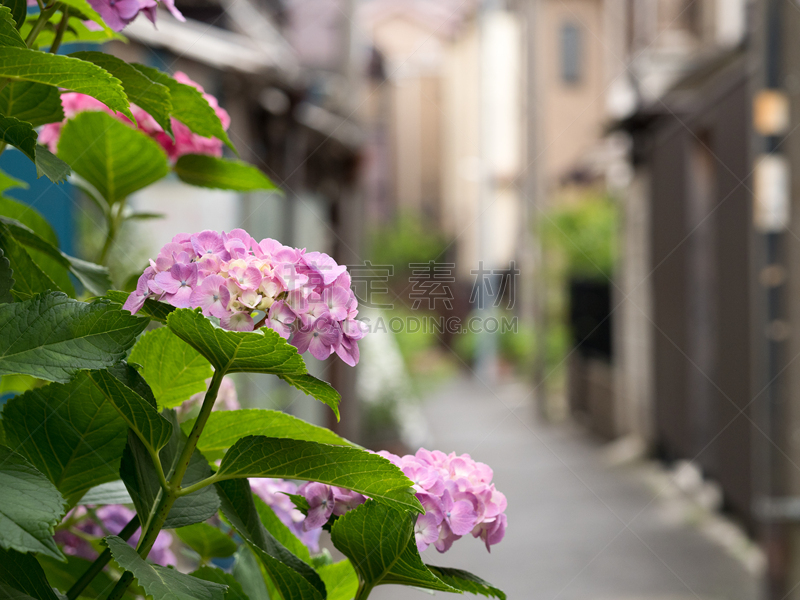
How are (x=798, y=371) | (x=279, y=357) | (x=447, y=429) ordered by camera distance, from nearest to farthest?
(x=279, y=357), (x=798, y=371), (x=447, y=429)

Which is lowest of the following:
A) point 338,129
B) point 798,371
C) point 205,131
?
point 798,371

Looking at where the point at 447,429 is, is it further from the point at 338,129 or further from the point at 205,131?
the point at 205,131

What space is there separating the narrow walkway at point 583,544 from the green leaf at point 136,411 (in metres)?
1.32

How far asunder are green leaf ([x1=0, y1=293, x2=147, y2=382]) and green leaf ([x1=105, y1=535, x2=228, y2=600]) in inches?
3.9

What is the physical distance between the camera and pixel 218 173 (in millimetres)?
691

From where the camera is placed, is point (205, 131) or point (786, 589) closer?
point (205, 131)

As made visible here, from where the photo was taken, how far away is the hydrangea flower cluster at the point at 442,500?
47 centimetres

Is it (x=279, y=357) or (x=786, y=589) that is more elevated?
(x=279, y=357)

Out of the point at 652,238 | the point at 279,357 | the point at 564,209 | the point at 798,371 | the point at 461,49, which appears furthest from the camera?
the point at 461,49

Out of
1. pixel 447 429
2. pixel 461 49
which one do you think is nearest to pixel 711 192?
pixel 447 429

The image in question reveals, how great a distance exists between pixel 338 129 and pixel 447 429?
3228 mm

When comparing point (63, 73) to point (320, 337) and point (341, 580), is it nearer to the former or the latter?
point (320, 337)

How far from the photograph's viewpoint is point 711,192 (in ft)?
14.0

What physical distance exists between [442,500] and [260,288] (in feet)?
0.62
